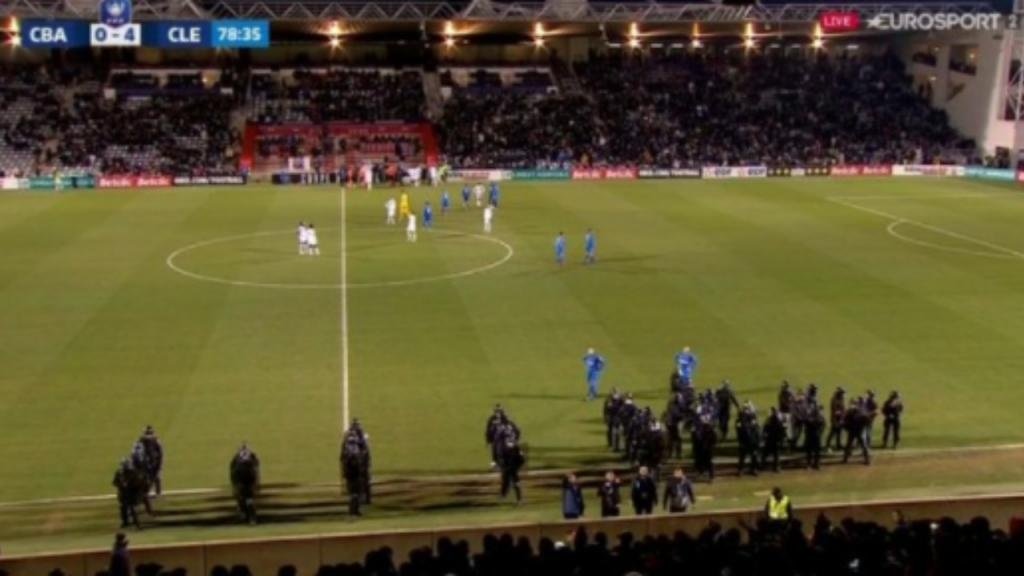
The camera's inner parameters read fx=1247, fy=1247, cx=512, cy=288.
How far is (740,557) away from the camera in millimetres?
11711

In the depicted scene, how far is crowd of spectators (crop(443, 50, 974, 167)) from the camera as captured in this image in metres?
76.4

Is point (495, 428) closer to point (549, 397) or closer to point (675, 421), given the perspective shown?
point (675, 421)

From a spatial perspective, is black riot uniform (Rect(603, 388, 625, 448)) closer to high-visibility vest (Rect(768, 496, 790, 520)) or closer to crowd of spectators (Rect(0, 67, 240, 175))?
high-visibility vest (Rect(768, 496, 790, 520))

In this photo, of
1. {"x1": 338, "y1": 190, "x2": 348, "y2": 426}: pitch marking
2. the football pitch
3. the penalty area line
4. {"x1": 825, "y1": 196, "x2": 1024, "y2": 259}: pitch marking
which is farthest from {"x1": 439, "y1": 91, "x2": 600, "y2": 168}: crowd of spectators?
{"x1": 338, "y1": 190, "x2": 348, "y2": 426}: pitch marking

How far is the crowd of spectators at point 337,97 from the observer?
3120 inches

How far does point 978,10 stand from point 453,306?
4897 cm

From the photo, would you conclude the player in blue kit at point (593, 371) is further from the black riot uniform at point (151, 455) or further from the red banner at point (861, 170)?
the red banner at point (861, 170)

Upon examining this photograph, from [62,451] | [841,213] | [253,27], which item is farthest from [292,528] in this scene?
[253,27]

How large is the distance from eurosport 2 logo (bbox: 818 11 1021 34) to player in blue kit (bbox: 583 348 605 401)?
51611mm

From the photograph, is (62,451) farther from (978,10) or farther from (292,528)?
(978,10)

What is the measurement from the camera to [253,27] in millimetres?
68062

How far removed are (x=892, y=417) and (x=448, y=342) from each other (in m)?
12.0

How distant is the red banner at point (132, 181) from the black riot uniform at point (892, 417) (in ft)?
169

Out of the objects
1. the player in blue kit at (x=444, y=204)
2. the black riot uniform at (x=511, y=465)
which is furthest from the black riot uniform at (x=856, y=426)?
the player in blue kit at (x=444, y=204)
